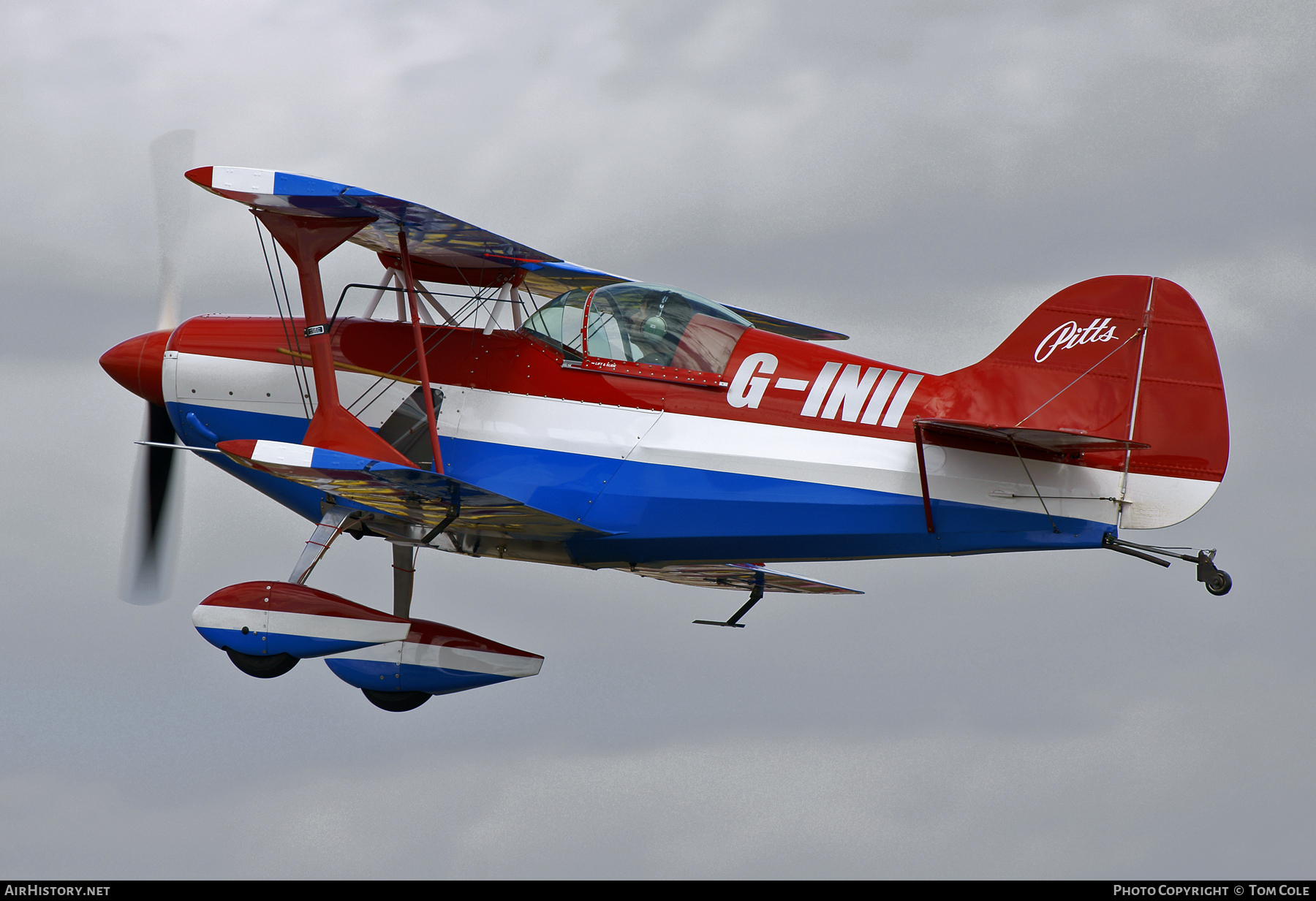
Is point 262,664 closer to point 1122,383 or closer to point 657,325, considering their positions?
point 657,325

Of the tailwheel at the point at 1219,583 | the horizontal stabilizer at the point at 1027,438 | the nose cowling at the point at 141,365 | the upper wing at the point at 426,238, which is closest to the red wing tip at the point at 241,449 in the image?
the upper wing at the point at 426,238

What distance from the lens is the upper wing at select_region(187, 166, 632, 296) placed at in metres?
10.3

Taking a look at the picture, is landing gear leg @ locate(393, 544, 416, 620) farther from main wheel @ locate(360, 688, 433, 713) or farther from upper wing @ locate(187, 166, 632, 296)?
upper wing @ locate(187, 166, 632, 296)

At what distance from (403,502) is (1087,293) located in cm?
499

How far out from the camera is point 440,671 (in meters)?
12.0

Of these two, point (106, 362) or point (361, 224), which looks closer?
point (361, 224)

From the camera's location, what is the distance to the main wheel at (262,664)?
10.9 m

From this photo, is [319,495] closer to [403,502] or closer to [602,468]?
[403,502]

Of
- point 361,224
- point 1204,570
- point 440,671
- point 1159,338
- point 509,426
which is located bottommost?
A: point 440,671

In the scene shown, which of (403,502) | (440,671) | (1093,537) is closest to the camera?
(1093,537)

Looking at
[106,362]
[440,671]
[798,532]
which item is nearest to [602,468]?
[798,532]

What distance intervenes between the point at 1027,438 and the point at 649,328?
2.86 meters

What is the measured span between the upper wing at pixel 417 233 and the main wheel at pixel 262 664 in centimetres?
323

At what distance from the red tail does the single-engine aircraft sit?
0.01 meters
